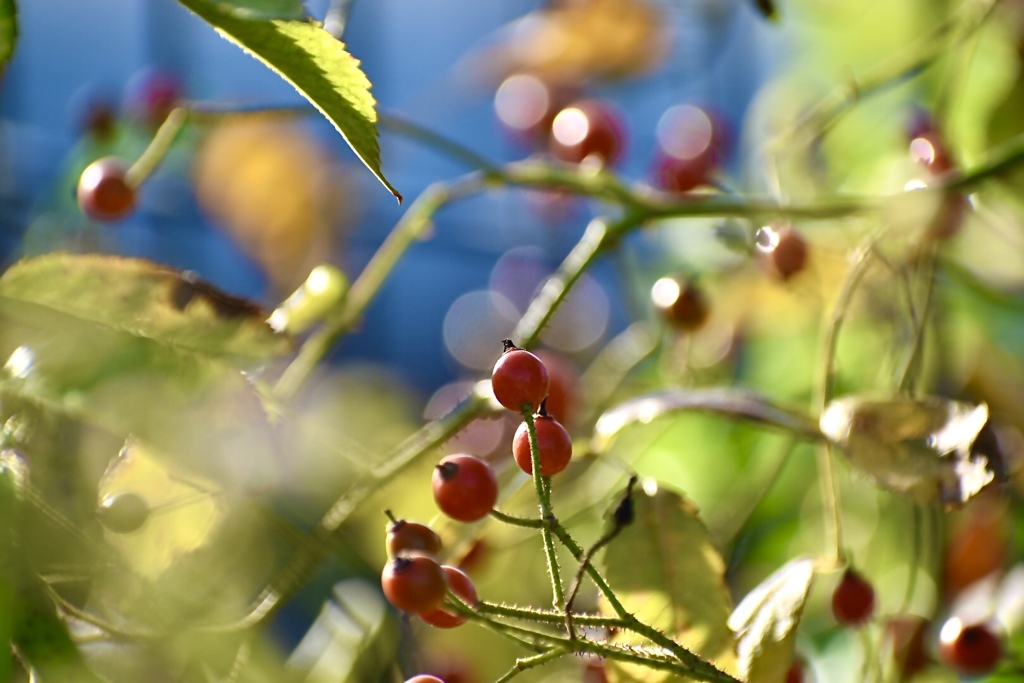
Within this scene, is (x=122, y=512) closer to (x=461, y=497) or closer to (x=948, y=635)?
(x=461, y=497)

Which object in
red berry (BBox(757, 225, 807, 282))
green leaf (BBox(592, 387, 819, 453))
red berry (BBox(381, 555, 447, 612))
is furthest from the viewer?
red berry (BBox(757, 225, 807, 282))

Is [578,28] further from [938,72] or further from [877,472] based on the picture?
[877,472]

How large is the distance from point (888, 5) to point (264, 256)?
0.78m

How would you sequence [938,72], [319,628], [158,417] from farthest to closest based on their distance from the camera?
[938,72] → [319,628] → [158,417]

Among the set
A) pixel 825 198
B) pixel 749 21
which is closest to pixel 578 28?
pixel 825 198

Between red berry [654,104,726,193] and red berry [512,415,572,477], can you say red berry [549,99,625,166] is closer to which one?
red berry [654,104,726,193]

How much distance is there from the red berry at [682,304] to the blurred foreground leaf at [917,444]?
7.1 inches


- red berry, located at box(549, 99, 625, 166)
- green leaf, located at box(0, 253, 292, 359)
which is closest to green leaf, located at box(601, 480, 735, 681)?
green leaf, located at box(0, 253, 292, 359)

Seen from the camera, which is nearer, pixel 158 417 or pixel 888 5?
pixel 158 417

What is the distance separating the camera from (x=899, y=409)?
39 centimetres

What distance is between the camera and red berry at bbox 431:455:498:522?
0.33 m

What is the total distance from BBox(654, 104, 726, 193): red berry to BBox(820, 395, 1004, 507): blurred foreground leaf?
0.30 meters

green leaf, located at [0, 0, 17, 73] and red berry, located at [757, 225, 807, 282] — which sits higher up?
green leaf, located at [0, 0, 17, 73]

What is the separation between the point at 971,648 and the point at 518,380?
0.25 m
